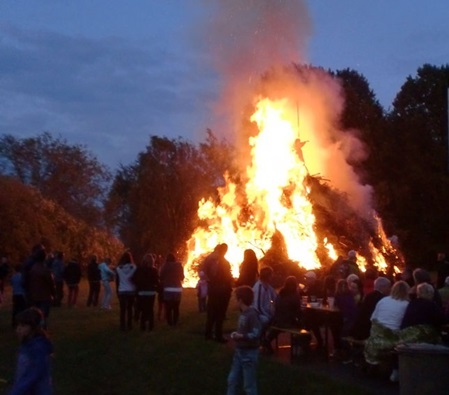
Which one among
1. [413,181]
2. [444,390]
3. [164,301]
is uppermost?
[413,181]

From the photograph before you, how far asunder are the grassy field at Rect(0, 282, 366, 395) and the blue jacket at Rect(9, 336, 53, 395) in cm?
473

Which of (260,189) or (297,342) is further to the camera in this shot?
(260,189)

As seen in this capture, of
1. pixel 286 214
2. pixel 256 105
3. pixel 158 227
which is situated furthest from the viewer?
pixel 158 227

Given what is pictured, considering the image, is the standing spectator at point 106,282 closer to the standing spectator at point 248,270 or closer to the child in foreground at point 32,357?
the standing spectator at point 248,270

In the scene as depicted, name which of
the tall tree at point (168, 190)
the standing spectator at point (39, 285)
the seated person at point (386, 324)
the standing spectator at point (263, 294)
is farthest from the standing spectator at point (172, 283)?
the tall tree at point (168, 190)

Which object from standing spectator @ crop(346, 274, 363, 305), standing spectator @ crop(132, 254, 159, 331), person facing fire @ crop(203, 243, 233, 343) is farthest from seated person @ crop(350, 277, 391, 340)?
standing spectator @ crop(132, 254, 159, 331)

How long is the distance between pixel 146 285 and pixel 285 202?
13.9 meters

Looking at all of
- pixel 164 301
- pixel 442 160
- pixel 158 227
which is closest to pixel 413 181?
pixel 442 160

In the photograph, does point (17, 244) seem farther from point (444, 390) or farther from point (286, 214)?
point (444, 390)

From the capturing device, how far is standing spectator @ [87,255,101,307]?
24172 mm

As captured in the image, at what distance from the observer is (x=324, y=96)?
38500 millimetres

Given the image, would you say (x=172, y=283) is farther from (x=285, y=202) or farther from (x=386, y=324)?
(x=285, y=202)

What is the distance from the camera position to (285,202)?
30.6 meters

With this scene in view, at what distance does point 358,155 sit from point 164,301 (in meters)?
28.9
